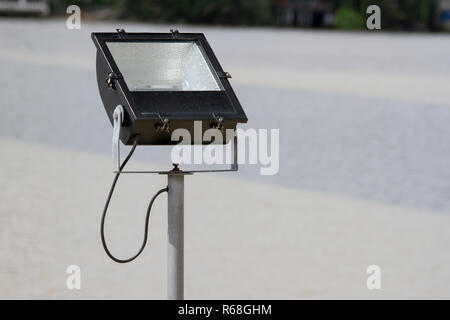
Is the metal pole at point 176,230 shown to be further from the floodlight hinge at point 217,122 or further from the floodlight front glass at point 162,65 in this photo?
the floodlight front glass at point 162,65

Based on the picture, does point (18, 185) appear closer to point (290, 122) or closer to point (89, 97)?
point (290, 122)

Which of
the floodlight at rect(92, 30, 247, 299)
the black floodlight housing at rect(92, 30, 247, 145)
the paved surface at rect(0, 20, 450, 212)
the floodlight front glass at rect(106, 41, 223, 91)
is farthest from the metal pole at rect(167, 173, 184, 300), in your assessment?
the paved surface at rect(0, 20, 450, 212)

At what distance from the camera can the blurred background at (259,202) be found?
6.96m

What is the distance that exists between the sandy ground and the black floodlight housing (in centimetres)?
266

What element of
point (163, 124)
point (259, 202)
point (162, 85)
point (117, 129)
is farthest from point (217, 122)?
point (259, 202)

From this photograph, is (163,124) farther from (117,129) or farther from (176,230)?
(176,230)

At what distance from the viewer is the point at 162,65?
13.5ft

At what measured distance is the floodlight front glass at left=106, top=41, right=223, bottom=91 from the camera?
3979 millimetres

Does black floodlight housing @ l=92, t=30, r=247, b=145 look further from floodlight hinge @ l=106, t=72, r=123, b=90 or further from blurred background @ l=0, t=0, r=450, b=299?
blurred background @ l=0, t=0, r=450, b=299

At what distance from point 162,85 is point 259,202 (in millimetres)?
5459

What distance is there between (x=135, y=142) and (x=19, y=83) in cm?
1758

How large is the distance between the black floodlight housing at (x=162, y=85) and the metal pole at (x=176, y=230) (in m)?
0.16

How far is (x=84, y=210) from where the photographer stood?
351 inches
